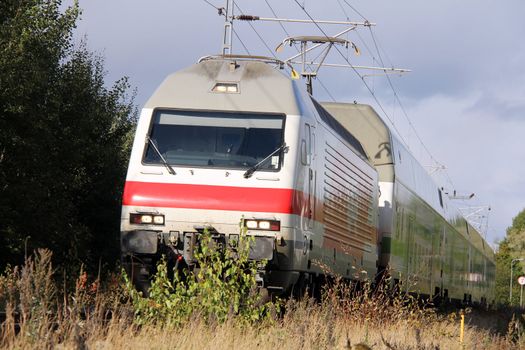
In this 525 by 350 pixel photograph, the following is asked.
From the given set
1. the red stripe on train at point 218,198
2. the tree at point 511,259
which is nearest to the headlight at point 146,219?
the red stripe on train at point 218,198

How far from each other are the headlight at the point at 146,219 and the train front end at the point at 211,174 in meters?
0.01

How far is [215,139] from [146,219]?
1.36 m

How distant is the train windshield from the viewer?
12406 mm

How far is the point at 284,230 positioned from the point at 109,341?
A: 5.00 metres

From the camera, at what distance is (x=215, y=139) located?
12539 millimetres

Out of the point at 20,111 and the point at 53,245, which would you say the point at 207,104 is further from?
the point at 53,245

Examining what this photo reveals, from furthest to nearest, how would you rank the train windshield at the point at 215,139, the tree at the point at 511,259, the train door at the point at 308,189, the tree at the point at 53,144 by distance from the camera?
the tree at the point at 511,259 → the tree at the point at 53,144 → the train door at the point at 308,189 → the train windshield at the point at 215,139

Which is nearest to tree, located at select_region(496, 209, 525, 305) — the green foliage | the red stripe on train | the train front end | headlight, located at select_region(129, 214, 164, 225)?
the train front end

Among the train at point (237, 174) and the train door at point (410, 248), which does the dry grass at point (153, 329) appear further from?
the train door at point (410, 248)

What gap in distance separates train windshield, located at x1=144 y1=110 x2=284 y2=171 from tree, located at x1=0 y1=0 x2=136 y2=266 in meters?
8.17

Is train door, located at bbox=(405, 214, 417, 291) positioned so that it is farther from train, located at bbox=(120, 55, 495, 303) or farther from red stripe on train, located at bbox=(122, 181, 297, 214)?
red stripe on train, located at bbox=(122, 181, 297, 214)

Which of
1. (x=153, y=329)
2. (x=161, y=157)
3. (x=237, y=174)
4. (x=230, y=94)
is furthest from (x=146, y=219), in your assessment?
(x=153, y=329)

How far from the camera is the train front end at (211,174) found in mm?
12016

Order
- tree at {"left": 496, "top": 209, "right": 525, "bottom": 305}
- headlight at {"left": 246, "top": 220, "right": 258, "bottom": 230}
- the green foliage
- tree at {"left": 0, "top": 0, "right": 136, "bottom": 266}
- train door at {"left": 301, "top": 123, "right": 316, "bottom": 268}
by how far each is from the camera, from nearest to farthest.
Result: the green foliage
headlight at {"left": 246, "top": 220, "right": 258, "bottom": 230}
train door at {"left": 301, "top": 123, "right": 316, "bottom": 268}
tree at {"left": 0, "top": 0, "right": 136, "bottom": 266}
tree at {"left": 496, "top": 209, "right": 525, "bottom": 305}
